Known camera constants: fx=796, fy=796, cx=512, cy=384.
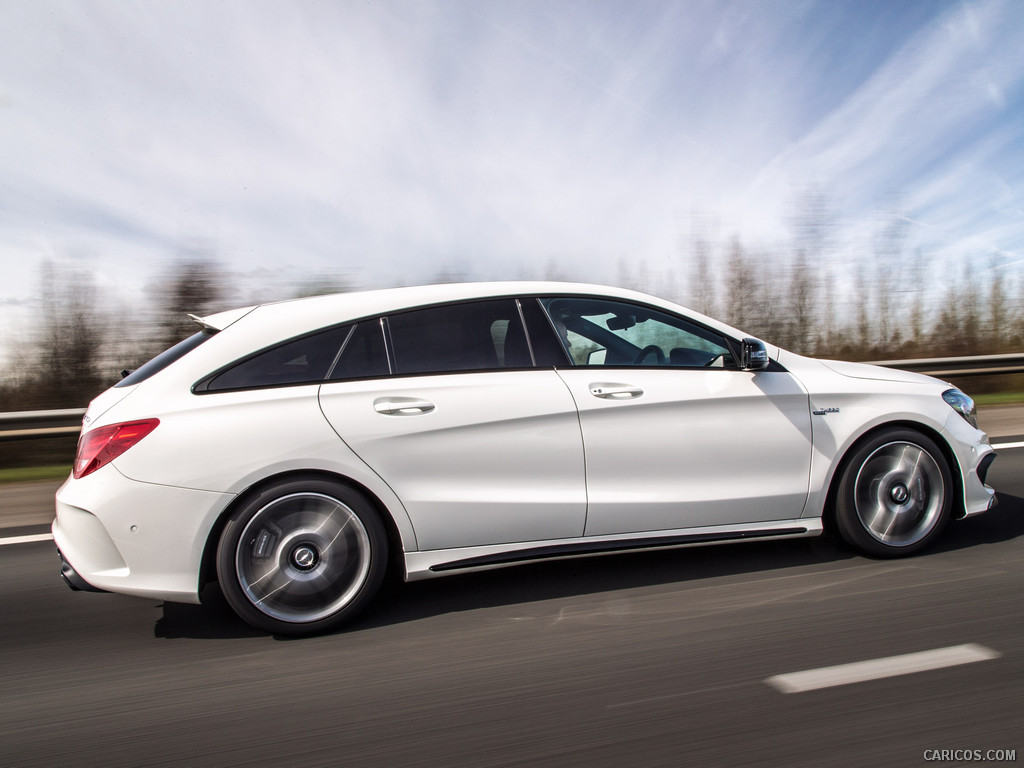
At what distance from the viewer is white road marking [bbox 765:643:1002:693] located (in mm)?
2850

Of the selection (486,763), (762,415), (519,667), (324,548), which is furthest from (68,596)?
(762,415)

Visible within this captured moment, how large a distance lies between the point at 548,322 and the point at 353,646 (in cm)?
178

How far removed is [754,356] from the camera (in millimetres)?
4039

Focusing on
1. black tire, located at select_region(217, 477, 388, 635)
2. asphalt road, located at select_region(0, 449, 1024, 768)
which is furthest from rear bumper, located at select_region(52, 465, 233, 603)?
asphalt road, located at select_region(0, 449, 1024, 768)

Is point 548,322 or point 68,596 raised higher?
point 548,322

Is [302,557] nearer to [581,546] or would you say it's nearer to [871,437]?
[581,546]

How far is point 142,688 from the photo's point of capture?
3.11m

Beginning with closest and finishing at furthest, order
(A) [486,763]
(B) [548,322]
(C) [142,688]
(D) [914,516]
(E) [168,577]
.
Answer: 1. (A) [486,763]
2. (C) [142,688]
3. (E) [168,577]
4. (B) [548,322]
5. (D) [914,516]

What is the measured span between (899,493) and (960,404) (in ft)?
2.14

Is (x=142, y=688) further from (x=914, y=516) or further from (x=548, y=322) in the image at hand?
(x=914, y=516)

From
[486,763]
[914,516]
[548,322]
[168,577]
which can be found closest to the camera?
[486,763]

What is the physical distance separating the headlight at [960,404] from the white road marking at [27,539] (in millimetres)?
5612

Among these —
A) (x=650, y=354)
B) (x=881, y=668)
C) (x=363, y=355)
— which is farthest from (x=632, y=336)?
(x=881, y=668)

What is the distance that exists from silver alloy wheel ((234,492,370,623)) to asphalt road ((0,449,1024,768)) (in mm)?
181
